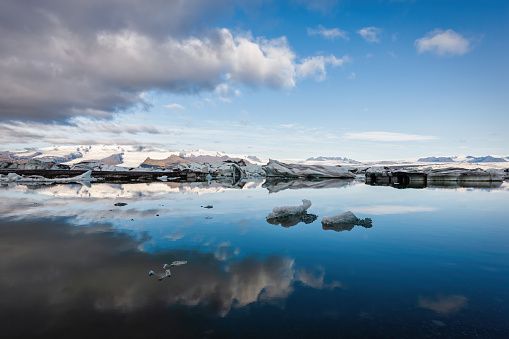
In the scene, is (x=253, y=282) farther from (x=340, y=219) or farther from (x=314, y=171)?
(x=314, y=171)

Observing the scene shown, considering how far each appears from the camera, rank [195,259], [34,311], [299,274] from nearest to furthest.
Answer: [34,311]
[299,274]
[195,259]

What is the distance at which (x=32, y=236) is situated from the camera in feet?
15.1

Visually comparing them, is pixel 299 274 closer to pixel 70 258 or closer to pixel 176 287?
pixel 176 287

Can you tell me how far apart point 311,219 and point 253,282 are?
3.63m

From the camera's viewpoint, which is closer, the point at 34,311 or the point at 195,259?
the point at 34,311

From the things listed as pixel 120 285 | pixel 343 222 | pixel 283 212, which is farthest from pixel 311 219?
pixel 120 285

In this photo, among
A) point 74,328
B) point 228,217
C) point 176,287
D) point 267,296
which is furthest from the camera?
point 228,217

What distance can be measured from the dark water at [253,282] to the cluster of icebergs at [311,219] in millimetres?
237

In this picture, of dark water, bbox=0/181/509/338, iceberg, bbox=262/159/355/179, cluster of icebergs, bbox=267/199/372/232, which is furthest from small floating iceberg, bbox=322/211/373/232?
iceberg, bbox=262/159/355/179

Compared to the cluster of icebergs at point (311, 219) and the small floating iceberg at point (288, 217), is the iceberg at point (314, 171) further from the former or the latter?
the small floating iceberg at point (288, 217)

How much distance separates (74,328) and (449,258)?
Result: 13.8ft

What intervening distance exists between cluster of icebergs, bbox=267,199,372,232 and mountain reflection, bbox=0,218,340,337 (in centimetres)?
236

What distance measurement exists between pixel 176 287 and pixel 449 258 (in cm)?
347

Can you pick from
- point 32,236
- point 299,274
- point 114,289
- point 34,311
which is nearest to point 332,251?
point 299,274
